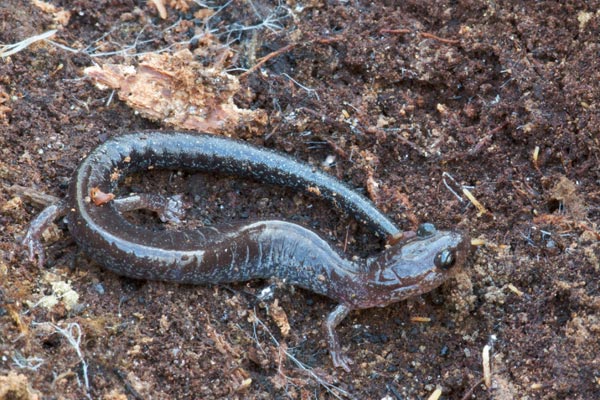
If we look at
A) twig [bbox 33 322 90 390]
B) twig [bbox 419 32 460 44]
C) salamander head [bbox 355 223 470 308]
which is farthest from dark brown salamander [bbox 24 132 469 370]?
twig [bbox 419 32 460 44]

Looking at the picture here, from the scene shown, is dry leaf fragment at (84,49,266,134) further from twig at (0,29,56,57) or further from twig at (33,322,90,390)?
twig at (33,322,90,390)

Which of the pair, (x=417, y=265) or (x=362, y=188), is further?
(x=362, y=188)

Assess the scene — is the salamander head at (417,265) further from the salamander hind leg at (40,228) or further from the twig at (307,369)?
the salamander hind leg at (40,228)

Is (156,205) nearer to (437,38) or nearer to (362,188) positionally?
(362,188)

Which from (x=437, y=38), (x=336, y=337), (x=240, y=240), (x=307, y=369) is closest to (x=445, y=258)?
(x=336, y=337)

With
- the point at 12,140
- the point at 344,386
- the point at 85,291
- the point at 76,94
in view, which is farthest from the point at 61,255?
the point at 344,386
